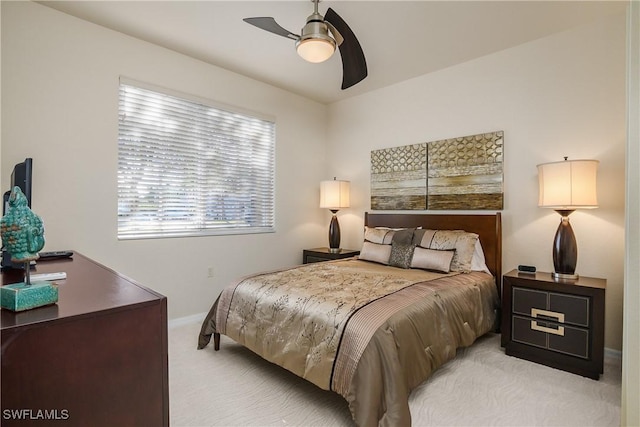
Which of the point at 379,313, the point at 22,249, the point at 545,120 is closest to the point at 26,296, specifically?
the point at 22,249

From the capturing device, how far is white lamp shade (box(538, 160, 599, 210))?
2480mm

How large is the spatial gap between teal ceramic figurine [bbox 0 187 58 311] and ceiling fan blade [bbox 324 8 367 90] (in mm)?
1893

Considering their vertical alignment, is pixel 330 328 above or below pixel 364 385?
above

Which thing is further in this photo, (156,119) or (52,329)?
(156,119)

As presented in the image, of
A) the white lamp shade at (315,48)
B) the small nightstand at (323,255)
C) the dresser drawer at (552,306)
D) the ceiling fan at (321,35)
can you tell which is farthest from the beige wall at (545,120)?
the white lamp shade at (315,48)

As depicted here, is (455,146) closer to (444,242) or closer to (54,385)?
(444,242)

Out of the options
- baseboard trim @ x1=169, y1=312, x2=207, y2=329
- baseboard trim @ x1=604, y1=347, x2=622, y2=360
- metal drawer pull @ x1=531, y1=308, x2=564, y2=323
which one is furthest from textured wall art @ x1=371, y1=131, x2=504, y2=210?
baseboard trim @ x1=169, y1=312, x2=207, y2=329

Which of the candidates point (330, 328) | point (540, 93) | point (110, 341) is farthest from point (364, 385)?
point (540, 93)

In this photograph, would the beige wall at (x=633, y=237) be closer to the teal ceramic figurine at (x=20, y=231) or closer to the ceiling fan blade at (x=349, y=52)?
the ceiling fan blade at (x=349, y=52)

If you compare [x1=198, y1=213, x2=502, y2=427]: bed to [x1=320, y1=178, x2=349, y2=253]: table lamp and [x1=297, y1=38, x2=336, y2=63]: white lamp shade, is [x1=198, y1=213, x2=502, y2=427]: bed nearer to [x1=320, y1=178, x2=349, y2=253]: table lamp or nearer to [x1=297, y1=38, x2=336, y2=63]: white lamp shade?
[x1=320, y1=178, x2=349, y2=253]: table lamp

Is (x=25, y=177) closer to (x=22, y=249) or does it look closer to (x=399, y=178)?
(x=22, y=249)

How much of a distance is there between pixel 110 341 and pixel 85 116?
8.84 feet

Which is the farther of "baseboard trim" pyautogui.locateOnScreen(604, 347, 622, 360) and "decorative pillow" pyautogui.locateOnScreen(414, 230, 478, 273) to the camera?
"decorative pillow" pyautogui.locateOnScreen(414, 230, 478, 273)

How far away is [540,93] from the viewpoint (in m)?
3.01
